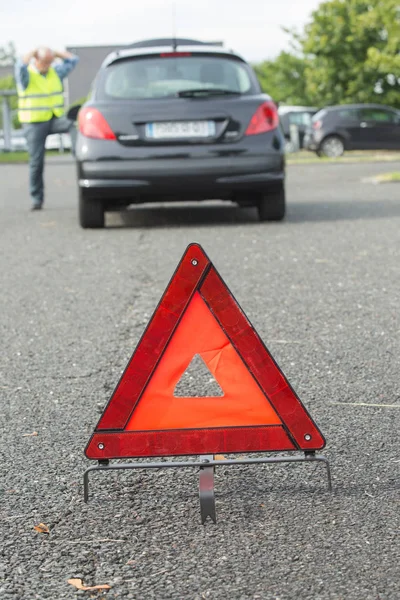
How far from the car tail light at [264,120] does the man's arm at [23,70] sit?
3.71 meters

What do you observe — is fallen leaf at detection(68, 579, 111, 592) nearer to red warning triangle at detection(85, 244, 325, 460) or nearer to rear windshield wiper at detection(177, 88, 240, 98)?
red warning triangle at detection(85, 244, 325, 460)

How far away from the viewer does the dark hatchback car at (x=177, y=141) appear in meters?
10.4

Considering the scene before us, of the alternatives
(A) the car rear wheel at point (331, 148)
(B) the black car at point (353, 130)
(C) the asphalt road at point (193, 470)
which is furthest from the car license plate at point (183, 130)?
(A) the car rear wheel at point (331, 148)

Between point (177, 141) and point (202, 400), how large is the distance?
718cm

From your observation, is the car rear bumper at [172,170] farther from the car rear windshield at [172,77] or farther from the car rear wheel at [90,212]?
the car rear windshield at [172,77]

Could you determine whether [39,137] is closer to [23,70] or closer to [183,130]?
[23,70]

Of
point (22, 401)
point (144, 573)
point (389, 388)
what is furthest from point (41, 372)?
point (144, 573)

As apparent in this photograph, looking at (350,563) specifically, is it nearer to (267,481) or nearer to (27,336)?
(267,481)

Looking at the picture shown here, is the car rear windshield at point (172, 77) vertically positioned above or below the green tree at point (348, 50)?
above

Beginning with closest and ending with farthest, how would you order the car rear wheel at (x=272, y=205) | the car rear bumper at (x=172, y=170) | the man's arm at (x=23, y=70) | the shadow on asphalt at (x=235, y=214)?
the car rear bumper at (x=172, y=170)
the car rear wheel at (x=272, y=205)
the shadow on asphalt at (x=235, y=214)
the man's arm at (x=23, y=70)

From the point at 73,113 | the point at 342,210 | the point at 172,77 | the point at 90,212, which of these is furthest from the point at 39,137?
the point at 342,210

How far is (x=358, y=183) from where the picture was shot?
61.1ft

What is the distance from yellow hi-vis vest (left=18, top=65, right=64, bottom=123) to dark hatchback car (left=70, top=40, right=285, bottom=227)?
2603 mm

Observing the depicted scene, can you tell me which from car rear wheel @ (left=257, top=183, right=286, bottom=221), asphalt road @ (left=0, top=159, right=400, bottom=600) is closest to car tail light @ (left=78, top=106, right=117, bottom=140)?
asphalt road @ (left=0, top=159, right=400, bottom=600)
